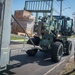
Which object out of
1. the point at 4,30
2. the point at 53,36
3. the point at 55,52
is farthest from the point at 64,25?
the point at 4,30

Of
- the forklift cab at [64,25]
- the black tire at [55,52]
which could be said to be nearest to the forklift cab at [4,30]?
the black tire at [55,52]

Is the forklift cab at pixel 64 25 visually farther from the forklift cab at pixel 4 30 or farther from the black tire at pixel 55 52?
the forklift cab at pixel 4 30

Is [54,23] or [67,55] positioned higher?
[54,23]

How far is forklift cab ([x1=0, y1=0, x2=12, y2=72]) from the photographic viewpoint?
717 cm

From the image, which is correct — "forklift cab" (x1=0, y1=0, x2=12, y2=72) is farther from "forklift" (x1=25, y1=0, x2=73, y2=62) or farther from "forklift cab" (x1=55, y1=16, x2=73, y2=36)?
"forklift cab" (x1=55, y1=16, x2=73, y2=36)

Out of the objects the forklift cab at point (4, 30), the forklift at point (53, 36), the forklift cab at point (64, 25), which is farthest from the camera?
the forklift cab at point (64, 25)

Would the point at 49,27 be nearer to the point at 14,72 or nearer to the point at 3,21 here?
the point at 14,72

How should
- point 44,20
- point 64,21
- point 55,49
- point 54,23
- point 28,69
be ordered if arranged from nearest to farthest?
point 28,69, point 55,49, point 44,20, point 54,23, point 64,21

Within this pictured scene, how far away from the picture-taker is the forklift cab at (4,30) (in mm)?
7170

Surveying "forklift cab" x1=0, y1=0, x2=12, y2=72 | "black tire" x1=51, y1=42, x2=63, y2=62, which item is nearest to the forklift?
"black tire" x1=51, y1=42, x2=63, y2=62

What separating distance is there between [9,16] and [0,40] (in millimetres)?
915

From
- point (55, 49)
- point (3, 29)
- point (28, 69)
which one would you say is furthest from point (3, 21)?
point (55, 49)

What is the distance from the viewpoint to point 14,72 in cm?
915

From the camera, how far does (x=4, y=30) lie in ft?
23.8
